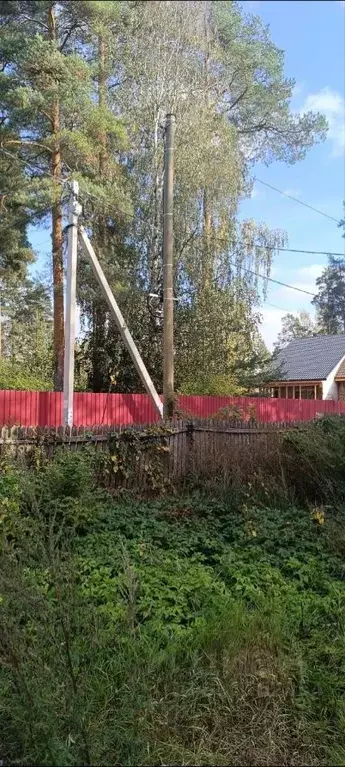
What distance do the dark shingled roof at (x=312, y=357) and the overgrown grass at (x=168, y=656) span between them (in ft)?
92.2

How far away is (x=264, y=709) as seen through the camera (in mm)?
3180

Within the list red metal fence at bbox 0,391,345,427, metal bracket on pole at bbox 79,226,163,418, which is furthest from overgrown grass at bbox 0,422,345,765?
metal bracket on pole at bbox 79,226,163,418

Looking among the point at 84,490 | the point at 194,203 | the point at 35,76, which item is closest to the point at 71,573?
the point at 84,490

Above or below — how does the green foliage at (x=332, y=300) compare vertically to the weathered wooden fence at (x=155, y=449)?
above

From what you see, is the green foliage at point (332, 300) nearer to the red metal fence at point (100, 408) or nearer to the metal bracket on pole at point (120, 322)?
the red metal fence at point (100, 408)

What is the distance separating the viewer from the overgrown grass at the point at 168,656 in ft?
8.89

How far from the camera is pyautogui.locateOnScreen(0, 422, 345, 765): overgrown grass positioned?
2.71 meters

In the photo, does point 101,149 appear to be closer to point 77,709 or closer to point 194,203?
point 194,203

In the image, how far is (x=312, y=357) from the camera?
36281 mm

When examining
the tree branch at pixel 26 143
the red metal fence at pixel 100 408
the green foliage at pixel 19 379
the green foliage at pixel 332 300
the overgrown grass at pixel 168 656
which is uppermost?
the green foliage at pixel 332 300

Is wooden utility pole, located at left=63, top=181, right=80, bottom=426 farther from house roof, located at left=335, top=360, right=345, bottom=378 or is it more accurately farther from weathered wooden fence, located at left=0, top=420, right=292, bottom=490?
house roof, located at left=335, top=360, right=345, bottom=378

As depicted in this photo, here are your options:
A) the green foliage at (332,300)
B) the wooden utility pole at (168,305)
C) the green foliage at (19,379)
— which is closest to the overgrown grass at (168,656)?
the wooden utility pole at (168,305)

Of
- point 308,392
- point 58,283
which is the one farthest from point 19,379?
point 308,392

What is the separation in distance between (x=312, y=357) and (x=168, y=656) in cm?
3392
